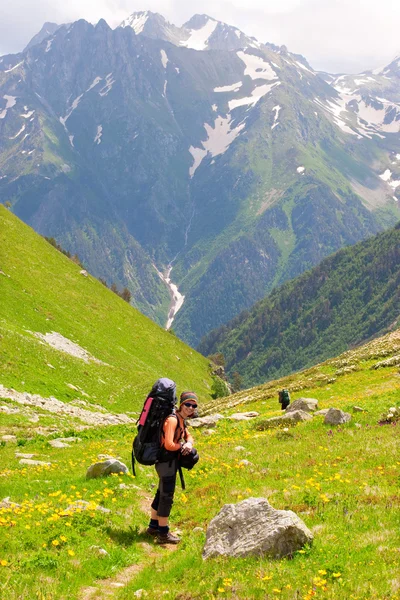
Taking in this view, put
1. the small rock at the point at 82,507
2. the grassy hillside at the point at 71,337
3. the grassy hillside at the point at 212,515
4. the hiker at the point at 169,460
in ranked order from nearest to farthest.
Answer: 1. the grassy hillside at the point at 212,515
2. the hiker at the point at 169,460
3. the small rock at the point at 82,507
4. the grassy hillside at the point at 71,337

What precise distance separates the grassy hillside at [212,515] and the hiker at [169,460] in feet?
1.28

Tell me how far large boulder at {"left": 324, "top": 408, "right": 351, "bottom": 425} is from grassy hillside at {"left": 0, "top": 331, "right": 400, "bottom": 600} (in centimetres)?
38

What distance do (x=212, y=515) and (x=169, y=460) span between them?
2313mm

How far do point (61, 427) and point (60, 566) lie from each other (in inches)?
993

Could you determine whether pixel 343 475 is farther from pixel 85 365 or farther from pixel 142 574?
pixel 85 365

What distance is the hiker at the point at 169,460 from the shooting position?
11.6 meters

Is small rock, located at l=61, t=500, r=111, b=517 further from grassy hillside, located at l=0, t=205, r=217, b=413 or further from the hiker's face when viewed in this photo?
grassy hillside, located at l=0, t=205, r=217, b=413

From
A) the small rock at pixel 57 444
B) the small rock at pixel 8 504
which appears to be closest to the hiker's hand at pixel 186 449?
the small rock at pixel 8 504

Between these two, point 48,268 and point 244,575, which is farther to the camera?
point 48,268

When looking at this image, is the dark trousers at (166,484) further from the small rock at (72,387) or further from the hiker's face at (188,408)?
the small rock at (72,387)

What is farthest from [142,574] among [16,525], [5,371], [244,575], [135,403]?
[135,403]

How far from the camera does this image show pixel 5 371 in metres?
40.4

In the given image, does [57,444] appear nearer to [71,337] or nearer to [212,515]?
[212,515]

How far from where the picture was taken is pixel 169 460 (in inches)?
468
